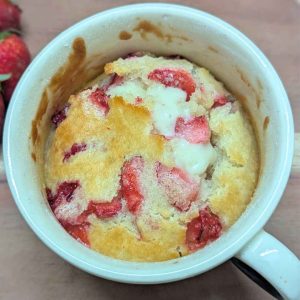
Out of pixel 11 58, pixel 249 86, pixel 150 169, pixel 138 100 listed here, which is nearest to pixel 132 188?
pixel 150 169

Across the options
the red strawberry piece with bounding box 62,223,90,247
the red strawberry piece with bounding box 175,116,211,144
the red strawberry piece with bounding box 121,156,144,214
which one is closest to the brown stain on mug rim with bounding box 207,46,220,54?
the red strawberry piece with bounding box 175,116,211,144

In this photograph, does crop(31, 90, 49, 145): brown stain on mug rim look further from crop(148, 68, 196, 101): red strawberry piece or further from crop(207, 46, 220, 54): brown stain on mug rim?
crop(207, 46, 220, 54): brown stain on mug rim

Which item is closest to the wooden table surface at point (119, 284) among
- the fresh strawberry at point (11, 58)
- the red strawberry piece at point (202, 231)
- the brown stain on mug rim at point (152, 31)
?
the fresh strawberry at point (11, 58)

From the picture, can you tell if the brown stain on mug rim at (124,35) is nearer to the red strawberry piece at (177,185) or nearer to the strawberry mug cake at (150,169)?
the strawberry mug cake at (150,169)

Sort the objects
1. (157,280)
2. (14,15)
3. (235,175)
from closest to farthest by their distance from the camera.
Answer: (157,280), (235,175), (14,15)

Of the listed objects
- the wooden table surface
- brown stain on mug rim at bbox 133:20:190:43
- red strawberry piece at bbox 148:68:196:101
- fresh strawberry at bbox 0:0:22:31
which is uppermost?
brown stain on mug rim at bbox 133:20:190:43

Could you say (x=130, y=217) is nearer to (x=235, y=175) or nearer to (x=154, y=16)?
(x=235, y=175)

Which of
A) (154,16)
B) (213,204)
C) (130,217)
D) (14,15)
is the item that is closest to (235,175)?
(213,204)
